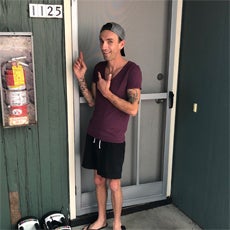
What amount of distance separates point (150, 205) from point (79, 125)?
1028 mm

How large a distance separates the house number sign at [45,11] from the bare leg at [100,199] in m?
1.19

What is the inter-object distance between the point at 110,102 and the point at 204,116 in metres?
0.75

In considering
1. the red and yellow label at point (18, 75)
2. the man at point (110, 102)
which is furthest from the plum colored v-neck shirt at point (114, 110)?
the red and yellow label at point (18, 75)

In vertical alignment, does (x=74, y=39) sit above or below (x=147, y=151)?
above

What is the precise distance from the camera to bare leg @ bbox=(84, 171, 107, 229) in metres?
2.28

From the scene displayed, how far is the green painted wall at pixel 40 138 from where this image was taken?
1.97 metres

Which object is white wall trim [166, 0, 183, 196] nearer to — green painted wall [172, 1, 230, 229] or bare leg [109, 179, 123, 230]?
green painted wall [172, 1, 230, 229]

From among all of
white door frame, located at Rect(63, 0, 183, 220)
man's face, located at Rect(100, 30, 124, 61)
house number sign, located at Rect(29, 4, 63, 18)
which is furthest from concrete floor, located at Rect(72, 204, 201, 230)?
house number sign, located at Rect(29, 4, 63, 18)

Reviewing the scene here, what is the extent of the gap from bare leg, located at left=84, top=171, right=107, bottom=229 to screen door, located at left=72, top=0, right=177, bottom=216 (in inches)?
5.4

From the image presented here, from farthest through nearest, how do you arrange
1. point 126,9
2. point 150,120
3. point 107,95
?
point 150,120, point 126,9, point 107,95

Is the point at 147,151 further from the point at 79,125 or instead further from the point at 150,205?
the point at 79,125

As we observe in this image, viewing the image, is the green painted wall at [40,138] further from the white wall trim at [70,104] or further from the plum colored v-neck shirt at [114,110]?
the plum colored v-neck shirt at [114,110]

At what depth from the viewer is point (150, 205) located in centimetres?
268

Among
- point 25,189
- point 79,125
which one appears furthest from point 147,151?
point 25,189
